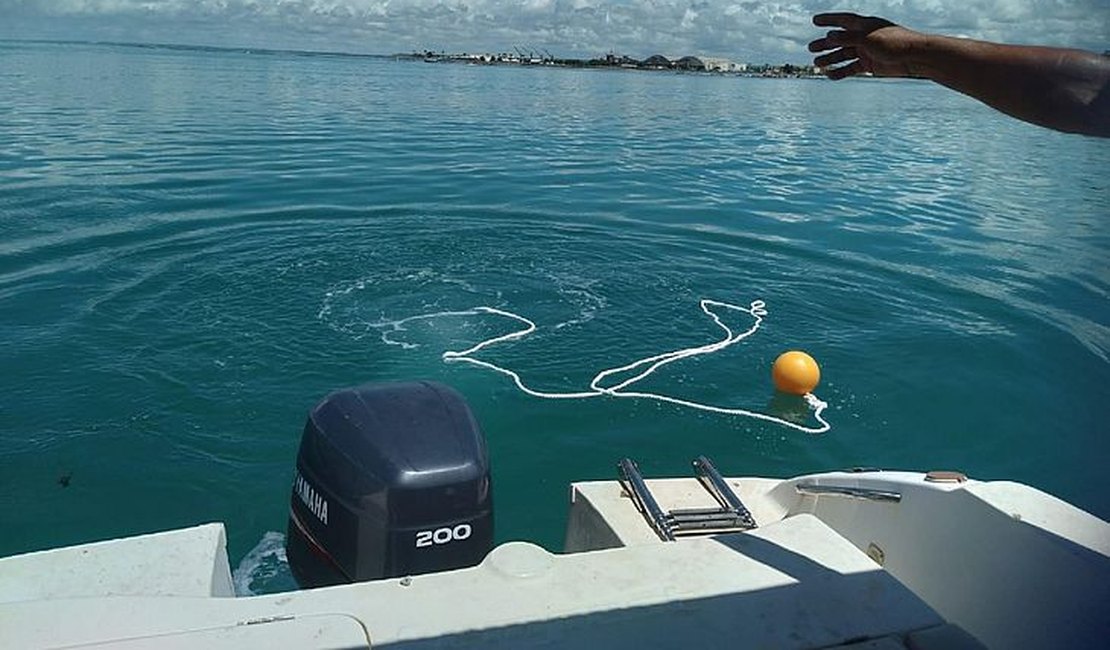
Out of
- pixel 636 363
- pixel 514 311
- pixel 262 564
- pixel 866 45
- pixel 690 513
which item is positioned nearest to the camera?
pixel 866 45

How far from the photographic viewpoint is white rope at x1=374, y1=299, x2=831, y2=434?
6402 millimetres

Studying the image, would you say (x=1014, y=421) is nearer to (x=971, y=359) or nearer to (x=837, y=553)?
(x=971, y=359)

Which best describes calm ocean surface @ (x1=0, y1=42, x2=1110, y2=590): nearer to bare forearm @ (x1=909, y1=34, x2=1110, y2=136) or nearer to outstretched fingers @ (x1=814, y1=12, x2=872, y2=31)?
bare forearm @ (x1=909, y1=34, x2=1110, y2=136)

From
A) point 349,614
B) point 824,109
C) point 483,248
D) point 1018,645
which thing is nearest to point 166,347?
point 483,248

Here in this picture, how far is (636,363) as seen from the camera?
7031 millimetres

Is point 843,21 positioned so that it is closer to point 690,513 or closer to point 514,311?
point 690,513

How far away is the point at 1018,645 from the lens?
93.0 inches

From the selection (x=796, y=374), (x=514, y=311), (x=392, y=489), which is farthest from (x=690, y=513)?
(x=514, y=311)

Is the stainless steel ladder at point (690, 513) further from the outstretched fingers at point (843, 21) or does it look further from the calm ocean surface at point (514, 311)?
the outstretched fingers at point (843, 21)

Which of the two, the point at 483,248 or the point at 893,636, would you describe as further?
the point at 483,248

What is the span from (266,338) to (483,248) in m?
3.67

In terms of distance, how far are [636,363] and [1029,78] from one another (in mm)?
5290

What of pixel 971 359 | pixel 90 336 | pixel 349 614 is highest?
pixel 349 614

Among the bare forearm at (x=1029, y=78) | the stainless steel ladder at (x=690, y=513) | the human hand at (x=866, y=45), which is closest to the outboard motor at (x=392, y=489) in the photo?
the stainless steel ladder at (x=690, y=513)
